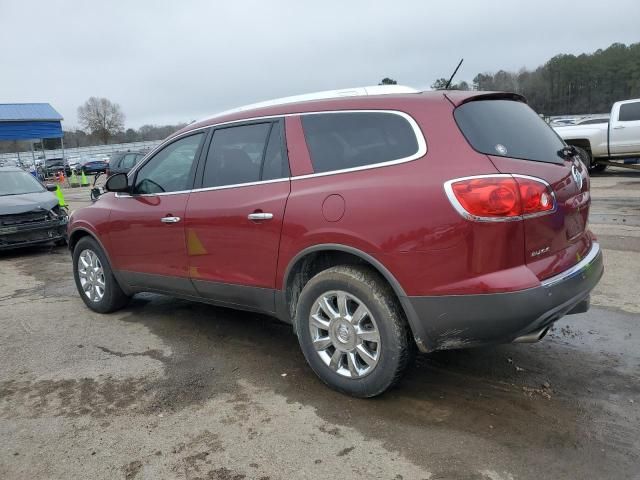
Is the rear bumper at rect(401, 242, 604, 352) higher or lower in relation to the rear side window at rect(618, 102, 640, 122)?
lower

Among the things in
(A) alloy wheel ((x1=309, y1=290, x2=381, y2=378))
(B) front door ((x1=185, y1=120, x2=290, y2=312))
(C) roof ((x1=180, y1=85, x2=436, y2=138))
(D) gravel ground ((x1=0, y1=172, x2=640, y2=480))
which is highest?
(C) roof ((x1=180, y1=85, x2=436, y2=138))

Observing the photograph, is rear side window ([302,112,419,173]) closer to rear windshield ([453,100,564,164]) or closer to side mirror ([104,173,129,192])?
rear windshield ([453,100,564,164])

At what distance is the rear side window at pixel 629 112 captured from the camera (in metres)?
15.0

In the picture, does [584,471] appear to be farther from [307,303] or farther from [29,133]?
[29,133]

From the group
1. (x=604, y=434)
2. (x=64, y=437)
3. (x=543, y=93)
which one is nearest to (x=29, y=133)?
(x=64, y=437)

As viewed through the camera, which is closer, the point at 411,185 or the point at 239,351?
the point at 411,185

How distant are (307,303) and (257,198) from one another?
83cm

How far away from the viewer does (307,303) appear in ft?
11.7

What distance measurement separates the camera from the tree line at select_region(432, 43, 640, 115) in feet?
135

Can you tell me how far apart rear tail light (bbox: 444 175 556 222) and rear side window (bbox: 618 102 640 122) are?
1455cm

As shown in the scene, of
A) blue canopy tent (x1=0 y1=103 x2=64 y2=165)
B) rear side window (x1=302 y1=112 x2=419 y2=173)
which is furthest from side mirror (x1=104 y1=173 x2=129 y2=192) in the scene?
blue canopy tent (x1=0 y1=103 x2=64 y2=165)

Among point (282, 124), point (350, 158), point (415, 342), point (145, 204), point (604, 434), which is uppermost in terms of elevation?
point (282, 124)

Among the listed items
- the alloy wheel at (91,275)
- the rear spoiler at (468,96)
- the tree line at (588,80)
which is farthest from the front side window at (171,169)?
the tree line at (588,80)

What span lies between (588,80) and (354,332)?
4895 cm
